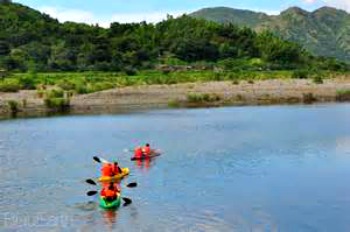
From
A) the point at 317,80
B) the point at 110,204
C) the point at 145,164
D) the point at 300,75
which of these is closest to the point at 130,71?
the point at 300,75

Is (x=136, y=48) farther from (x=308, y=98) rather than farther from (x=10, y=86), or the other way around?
(x=308, y=98)

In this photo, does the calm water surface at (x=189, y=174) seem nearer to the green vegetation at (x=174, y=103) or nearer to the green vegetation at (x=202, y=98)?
the green vegetation at (x=174, y=103)

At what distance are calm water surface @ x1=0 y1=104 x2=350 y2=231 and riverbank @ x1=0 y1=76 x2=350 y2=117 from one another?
440 inches

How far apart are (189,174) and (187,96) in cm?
4522

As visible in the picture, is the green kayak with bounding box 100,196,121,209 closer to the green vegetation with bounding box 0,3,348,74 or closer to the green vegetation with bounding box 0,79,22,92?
the green vegetation with bounding box 0,79,22,92

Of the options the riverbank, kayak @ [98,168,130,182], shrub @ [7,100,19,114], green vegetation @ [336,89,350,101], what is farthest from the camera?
green vegetation @ [336,89,350,101]

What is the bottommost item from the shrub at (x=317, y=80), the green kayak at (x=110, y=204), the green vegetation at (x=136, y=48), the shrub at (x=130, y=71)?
the green kayak at (x=110, y=204)

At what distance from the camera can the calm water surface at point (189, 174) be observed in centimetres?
2644

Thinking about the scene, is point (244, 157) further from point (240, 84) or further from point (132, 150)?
point (240, 84)

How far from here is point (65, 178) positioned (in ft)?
116

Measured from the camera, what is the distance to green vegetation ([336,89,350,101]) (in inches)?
3295

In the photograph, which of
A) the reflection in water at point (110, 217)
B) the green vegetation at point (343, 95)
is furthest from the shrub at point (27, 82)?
the reflection in water at point (110, 217)

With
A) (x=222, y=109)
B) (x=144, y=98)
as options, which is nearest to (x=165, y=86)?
(x=144, y=98)

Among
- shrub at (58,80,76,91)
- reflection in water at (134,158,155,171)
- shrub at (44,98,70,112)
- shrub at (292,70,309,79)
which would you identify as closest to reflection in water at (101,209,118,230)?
reflection in water at (134,158,155,171)
